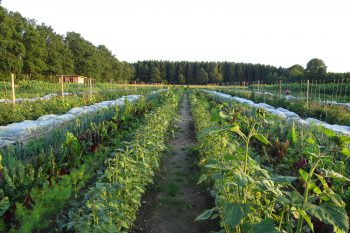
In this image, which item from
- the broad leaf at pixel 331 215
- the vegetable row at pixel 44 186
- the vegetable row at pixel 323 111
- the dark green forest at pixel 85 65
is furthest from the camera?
the dark green forest at pixel 85 65

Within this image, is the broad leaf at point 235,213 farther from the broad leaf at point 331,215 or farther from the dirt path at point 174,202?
the dirt path at point 174,202

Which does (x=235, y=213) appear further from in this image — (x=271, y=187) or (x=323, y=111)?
(x=323, y=111)

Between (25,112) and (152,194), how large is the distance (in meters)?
7.31

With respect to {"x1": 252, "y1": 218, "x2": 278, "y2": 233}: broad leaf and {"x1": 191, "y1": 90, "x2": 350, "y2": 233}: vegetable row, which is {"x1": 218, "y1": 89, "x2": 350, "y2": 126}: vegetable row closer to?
{"x1": 191, "y1": 90, "x2": 350, "y2": 233}: vegetable row

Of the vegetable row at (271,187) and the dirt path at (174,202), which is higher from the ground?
the vegetable row at (271,187)

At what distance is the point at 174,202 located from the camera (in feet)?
14.0

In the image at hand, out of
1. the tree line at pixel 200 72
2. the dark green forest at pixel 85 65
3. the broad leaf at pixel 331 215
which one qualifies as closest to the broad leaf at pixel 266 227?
the broad leaf at pixel 331 215

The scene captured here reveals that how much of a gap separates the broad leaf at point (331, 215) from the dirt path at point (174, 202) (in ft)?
7.81

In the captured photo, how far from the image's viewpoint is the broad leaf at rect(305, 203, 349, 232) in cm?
124

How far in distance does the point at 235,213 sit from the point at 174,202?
2893 mm

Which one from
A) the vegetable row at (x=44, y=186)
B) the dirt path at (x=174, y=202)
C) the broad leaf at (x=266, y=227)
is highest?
the broad leaf at (x=266, y=227)

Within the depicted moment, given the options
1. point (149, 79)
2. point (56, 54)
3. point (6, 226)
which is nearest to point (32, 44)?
point (56, 54)

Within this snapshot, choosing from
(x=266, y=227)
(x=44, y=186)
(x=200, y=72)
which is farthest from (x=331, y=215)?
(x=200, y=72)

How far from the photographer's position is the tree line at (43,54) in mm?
33531
